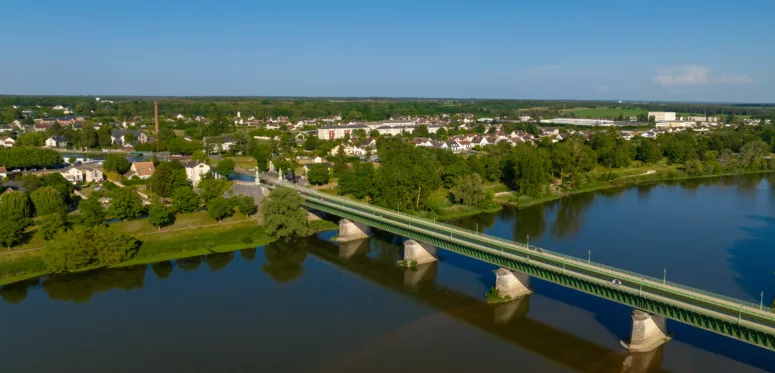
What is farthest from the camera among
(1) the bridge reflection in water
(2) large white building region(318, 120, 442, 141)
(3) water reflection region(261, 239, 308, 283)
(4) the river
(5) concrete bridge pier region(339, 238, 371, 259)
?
(2) large white building region(318, 120, 442, 141)

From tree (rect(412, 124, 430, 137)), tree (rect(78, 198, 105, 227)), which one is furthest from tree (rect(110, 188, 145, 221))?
tree (rect(412, 124, 430, 137))

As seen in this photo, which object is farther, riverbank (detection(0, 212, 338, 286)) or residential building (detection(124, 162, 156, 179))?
residential building (detection(124, 162, 156, 179))

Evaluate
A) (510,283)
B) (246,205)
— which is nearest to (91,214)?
(246,205)

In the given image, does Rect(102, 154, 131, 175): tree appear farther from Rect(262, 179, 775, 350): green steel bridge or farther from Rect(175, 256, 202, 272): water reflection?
Rect(262, 179, 775, 350): green steel bridge

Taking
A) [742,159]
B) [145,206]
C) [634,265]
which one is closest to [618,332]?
[634,265]

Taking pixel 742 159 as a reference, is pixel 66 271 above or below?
below

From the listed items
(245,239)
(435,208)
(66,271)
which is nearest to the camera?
(66,271)

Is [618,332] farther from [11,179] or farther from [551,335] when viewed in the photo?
[11,179]

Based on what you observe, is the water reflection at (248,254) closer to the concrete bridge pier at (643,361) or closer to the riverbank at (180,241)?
the riverbank at (180,241)
